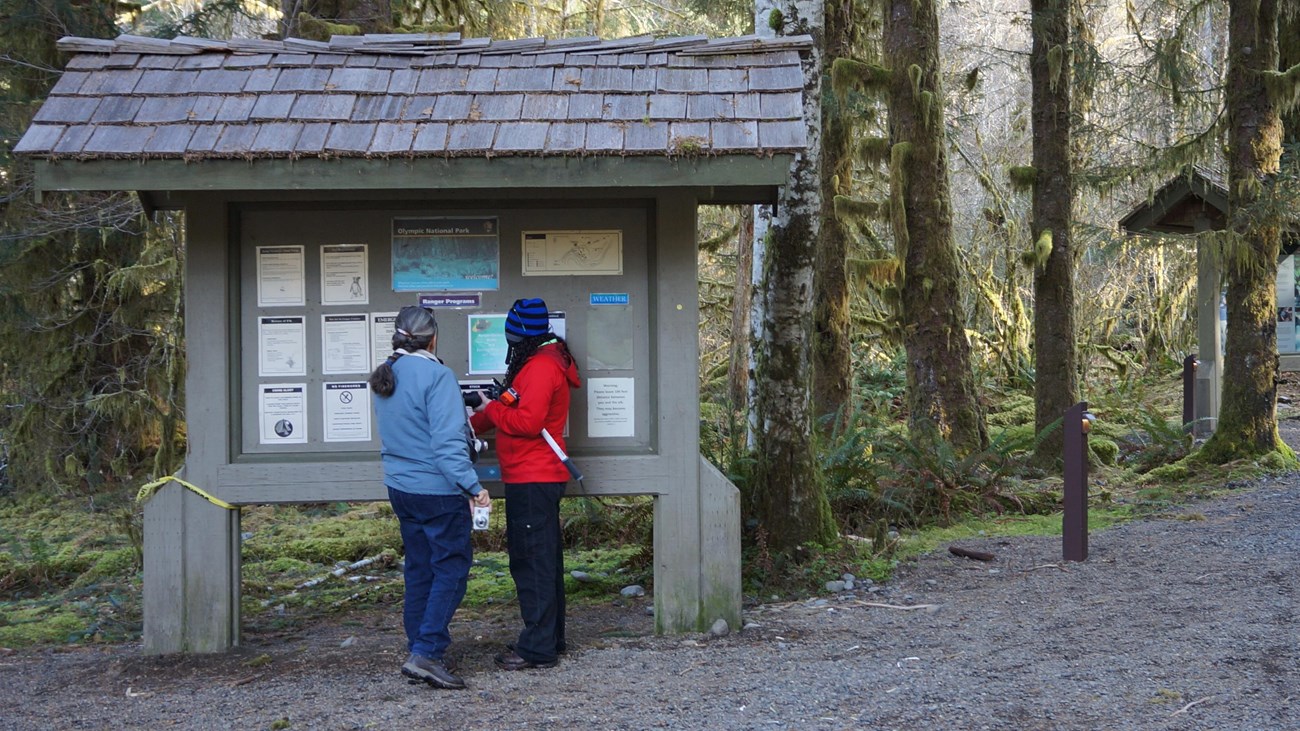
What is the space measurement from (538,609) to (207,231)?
2.79m

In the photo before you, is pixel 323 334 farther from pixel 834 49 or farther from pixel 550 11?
pixel 550 11

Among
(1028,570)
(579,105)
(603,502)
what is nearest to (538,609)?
(579,105)

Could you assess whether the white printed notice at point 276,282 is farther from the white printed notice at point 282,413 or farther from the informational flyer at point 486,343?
the informational flyer at point 486,343

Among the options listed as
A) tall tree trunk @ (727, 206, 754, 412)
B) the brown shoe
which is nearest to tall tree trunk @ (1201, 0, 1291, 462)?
tall tree trunk @ (727, 206, 754, 412)

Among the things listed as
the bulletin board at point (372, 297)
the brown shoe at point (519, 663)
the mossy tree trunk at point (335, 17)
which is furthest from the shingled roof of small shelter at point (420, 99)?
the mossy tree trunk at point (335, 17)

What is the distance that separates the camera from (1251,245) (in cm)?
1205

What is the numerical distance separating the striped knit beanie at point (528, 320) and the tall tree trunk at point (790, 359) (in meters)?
2.59

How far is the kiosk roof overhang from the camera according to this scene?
5762mm

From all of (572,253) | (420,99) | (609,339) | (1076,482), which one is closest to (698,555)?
(609,339)

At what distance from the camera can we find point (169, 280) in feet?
37.7

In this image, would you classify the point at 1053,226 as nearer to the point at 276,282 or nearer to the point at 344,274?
the point at 344,274

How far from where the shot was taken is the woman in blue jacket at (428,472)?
5676 millimetres

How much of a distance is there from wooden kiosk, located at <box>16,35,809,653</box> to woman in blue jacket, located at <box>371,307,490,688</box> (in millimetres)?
638

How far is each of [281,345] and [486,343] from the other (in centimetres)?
116
